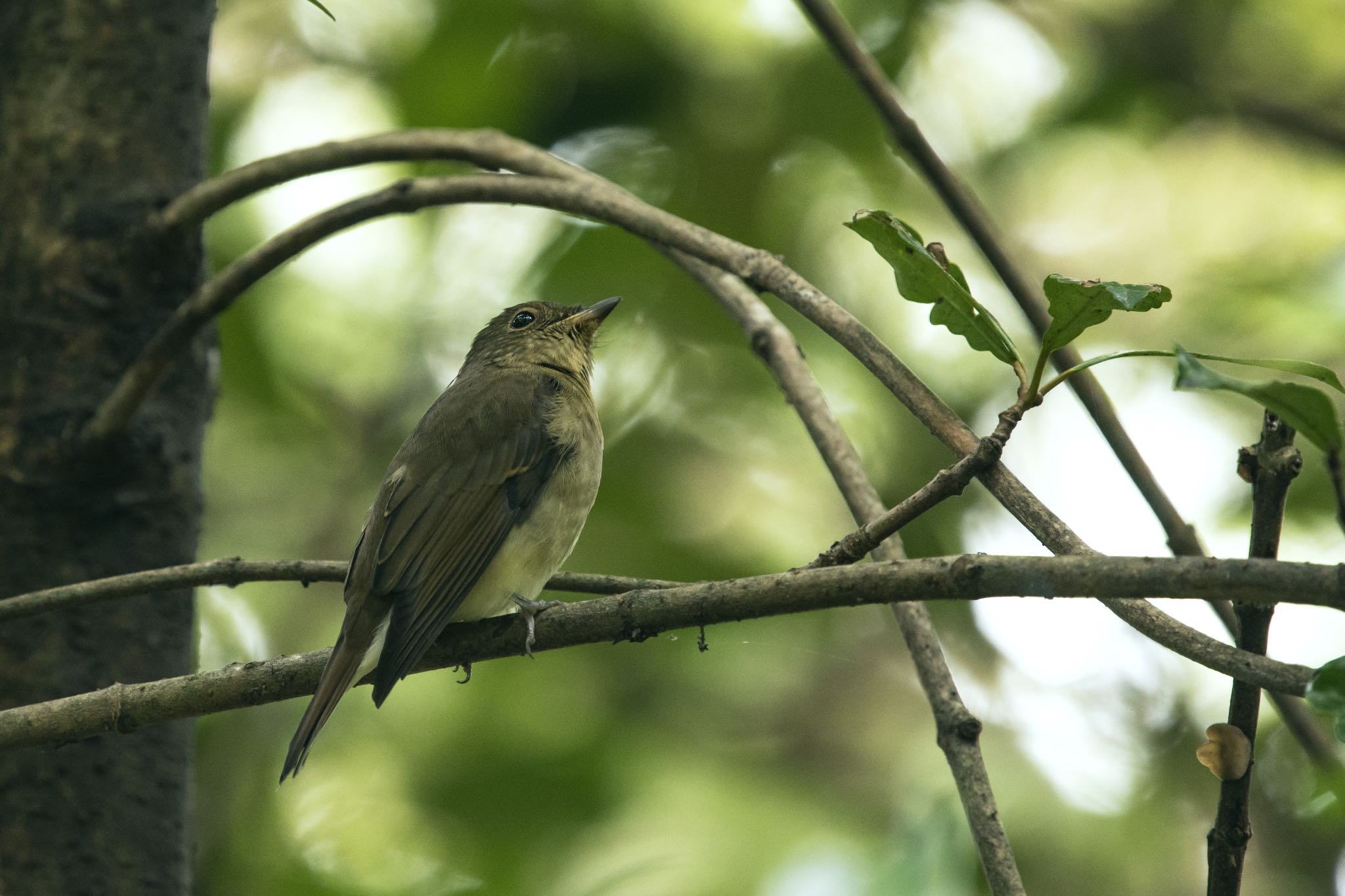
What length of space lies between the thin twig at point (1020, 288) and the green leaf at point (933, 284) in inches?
21.4

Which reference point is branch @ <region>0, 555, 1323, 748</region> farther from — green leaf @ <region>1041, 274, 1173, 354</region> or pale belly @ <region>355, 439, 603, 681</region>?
pale belly @ <region>355, 439, 603, 681</region>

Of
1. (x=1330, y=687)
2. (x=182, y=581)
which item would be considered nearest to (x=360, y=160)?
(x=182, y=581)

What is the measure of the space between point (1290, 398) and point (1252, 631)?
0.35 metres

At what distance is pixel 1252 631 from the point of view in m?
1.52

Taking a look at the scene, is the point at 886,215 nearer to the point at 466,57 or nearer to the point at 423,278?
the point at 466,57

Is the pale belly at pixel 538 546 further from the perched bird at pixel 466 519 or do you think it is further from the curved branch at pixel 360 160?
the curved branch at pixel 360 160

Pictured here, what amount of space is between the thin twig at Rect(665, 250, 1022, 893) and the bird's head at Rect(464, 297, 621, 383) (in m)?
1.44

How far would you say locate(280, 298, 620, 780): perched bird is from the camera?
2.96 metres

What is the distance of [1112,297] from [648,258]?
3124mm

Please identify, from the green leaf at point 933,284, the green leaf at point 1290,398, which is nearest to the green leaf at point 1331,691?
the green leaf at point 1290,398

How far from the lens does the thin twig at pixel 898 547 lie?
179cm

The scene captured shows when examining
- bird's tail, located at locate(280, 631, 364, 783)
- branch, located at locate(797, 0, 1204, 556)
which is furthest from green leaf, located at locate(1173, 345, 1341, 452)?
bird's tail, located at locate(280, 631, 364, 783)

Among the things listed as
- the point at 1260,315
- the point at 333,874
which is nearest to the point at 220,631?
the point at 333,874

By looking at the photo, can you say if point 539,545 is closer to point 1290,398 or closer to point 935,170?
point 935,170
